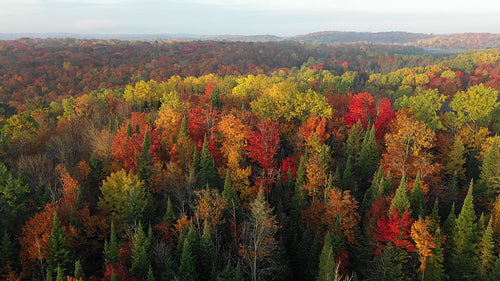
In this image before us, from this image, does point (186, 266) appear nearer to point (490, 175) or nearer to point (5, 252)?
point (5, 252)

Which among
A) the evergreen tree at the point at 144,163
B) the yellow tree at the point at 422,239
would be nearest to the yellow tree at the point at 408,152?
the yellow tree at the point at 422,239

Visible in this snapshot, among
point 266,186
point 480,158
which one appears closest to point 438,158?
point 480,158

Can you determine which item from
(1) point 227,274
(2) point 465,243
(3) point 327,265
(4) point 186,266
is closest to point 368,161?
(2) point 465,243

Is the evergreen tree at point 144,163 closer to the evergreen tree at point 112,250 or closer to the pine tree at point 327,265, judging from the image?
the evergreen tree at point 112,250

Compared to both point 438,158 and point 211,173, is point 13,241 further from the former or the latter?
point 438,158

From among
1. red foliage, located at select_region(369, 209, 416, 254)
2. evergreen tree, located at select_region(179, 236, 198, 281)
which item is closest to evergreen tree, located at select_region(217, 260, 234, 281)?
evergreen tree, located at select_region(179, 236, 198, 281)
